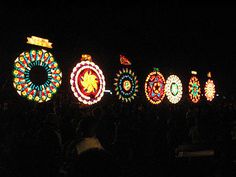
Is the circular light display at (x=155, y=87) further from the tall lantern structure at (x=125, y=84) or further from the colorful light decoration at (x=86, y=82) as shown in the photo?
the colorful light decoration at (x=86, y=82)

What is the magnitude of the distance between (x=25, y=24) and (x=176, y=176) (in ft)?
21.5

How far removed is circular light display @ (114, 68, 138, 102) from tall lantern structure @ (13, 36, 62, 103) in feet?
11.7

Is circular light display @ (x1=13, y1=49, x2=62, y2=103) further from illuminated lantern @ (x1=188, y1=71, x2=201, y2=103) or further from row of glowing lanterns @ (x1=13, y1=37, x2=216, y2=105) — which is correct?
illuminated lantern @ (x1=188, y1=71, x2=201, y2=103)

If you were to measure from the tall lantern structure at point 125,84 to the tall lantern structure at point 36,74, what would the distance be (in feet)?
11.7

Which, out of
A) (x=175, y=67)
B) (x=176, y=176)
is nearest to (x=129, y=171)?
(x=176, y=176)

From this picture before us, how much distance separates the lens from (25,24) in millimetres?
8914

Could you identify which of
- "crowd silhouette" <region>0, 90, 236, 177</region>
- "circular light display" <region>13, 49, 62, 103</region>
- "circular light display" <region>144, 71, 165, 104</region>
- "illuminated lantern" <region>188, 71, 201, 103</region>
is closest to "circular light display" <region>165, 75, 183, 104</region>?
"circular light display" <region>144, 71, 165, 104</region>

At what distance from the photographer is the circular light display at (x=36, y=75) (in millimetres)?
8000

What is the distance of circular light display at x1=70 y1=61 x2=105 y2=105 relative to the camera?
956 centimetres

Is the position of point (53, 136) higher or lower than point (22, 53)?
lower

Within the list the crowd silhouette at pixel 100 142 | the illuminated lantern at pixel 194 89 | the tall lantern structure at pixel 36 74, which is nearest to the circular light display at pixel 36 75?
the tall lantern structure at pixel 36 74

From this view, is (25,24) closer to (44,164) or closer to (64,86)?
(64,86)

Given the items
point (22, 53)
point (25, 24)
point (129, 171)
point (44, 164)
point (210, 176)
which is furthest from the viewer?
point (25, 24)

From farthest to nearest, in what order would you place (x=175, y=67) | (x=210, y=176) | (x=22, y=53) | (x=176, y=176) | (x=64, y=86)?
1. (x=175, y=67)
2. (x=64, y=86)
3. (x=22, y=53)
4. (x=176, y=176)
5. (x=210, y=176)
